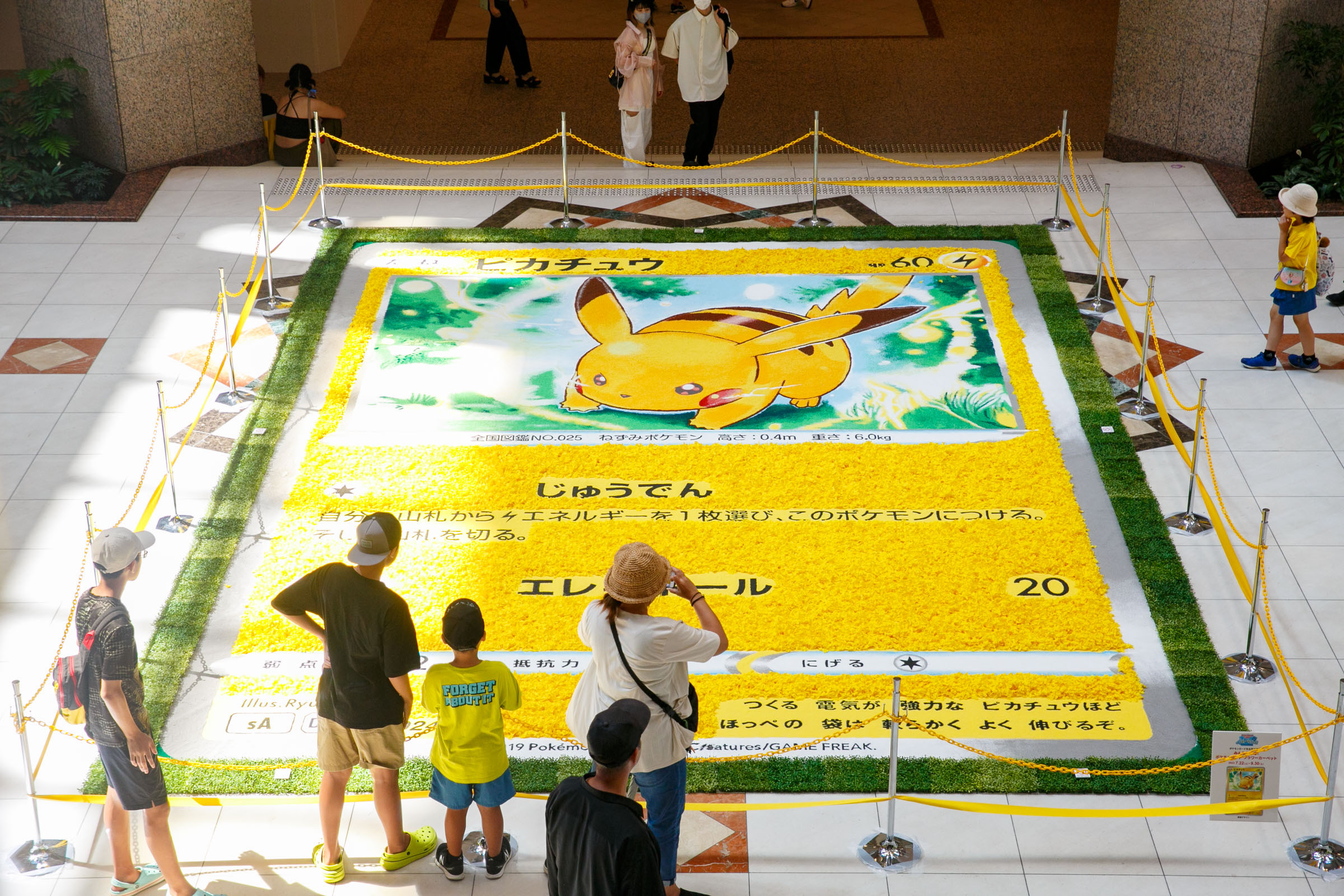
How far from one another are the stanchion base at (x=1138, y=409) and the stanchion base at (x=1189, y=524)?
1.04 m

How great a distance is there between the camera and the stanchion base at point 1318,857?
5418 mm

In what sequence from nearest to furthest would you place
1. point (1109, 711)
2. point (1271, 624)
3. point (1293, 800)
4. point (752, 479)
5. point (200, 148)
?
point (1293, 800)
point (1109, 711)
point (1271, 624)
point (752, 479)
point (200, 148)

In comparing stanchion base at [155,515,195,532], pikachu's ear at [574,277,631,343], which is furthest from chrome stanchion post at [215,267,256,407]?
pikachu's ear at [574,277,631,343]

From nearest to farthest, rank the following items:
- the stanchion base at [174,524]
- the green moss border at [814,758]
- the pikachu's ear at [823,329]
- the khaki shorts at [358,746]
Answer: the khaki shorts at [358,746], the green moss border at [814,758], the stanchion base at [174,524], the pikachu's ear at [823,329]

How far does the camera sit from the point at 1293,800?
17.6 feet

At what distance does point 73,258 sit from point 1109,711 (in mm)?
8110

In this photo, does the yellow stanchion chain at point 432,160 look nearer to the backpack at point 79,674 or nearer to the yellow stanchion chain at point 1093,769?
the yellow stanchion chain at point 1093,769

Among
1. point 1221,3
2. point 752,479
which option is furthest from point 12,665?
point 1221,3

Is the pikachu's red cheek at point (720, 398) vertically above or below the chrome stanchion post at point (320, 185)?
below

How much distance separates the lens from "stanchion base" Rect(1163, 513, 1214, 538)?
7508mm

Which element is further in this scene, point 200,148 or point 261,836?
point 200,148

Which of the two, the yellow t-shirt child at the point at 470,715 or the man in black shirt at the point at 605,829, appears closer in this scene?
the man in black shirt at the point at 605,829

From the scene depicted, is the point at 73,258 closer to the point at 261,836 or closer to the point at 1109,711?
the point at 261,836

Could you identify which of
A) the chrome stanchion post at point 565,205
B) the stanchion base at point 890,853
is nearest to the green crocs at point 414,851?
the stanchion base at point 890,853
